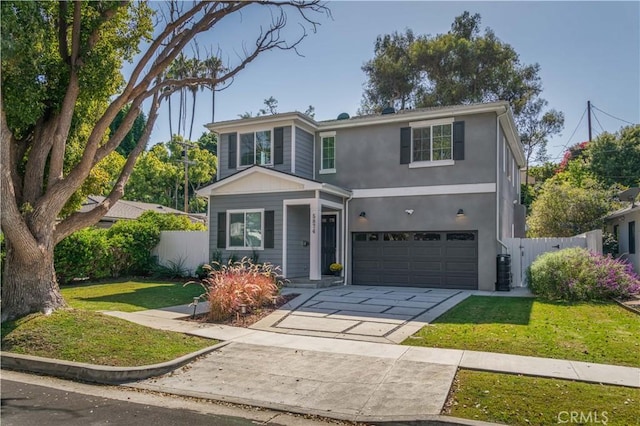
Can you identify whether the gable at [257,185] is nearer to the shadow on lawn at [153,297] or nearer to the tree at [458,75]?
the shadow on lawn at [153,297]

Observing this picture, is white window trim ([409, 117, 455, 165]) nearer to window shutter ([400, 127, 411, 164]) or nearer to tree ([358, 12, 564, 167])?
window shutter ([400, 127, 411, 164])

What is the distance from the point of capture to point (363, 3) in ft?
36.9

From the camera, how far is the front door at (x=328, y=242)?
1706 centimetres

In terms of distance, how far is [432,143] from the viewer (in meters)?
15.9

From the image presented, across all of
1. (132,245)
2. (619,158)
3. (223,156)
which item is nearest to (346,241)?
(223,156)

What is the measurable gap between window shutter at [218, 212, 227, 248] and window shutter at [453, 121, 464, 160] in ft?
27.3

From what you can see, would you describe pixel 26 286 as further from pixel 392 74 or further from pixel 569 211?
pixel 392 74

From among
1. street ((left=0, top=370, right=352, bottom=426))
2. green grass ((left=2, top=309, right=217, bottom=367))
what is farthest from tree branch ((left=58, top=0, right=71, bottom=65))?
street ((left=0, top=370, right=352, bottom=426))

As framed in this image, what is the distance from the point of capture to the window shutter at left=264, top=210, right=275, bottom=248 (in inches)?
618

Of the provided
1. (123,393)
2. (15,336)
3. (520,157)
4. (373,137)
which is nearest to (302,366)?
(123,393)

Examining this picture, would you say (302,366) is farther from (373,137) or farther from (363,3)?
(373,137)

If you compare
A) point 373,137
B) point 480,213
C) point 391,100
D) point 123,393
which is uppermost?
point 391,100

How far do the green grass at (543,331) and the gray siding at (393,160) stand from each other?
5.22 meters

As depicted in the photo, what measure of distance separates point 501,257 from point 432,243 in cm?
223
